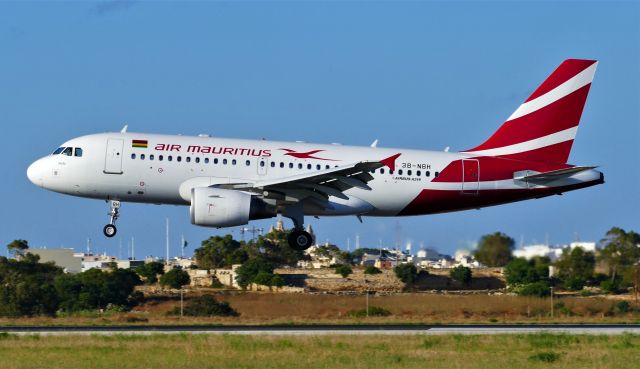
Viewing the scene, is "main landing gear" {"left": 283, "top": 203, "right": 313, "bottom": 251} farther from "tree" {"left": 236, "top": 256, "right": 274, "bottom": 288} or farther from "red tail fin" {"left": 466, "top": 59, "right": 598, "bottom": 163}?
"tree" {"left": 236, "top": 256, "right": 274, "bottom": 288}

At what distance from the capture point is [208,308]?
5234cm

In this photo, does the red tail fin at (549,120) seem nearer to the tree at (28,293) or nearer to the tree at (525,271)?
the tree at (525,271)

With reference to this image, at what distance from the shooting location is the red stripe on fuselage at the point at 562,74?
5022 centimetres

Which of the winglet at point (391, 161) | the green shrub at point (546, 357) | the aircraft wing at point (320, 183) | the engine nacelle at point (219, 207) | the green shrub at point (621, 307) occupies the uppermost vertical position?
the winglet at point (391, 161)

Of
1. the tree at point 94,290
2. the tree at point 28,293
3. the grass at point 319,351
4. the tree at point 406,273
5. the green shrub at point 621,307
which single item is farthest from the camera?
the tree at point 406,273

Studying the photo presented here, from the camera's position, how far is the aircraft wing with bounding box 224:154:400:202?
43656 mm

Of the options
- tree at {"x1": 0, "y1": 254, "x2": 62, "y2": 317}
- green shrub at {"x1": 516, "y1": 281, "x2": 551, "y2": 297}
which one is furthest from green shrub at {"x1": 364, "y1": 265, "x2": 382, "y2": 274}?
tree at {"x1": 0, "y1": 254, "x2": 62, "y2": 317}

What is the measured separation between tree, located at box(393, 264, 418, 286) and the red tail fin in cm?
1770

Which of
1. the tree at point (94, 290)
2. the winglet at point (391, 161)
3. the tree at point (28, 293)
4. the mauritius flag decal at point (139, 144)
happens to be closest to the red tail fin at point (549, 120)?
the winglet at point (391, 161)

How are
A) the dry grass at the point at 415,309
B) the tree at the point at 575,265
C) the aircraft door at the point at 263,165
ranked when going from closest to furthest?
the aircraft door at the point at 263,165 → the dry grass at the point at 415,309 → the tree at the point at 575,265

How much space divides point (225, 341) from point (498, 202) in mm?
16698

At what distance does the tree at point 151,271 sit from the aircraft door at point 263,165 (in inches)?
1020

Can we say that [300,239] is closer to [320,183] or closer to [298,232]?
[298,232]

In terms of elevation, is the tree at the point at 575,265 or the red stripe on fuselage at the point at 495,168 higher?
the red stripe on fuselage at the point at 495,168
